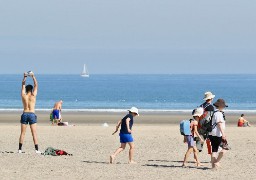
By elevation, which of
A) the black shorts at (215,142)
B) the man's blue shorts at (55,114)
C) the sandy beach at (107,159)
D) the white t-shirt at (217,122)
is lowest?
the sandy beach at (107,159)

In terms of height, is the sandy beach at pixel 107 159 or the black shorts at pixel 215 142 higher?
the black shorts at pixel 215 142

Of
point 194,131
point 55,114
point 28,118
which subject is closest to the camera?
point 194,131

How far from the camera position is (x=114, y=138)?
22.1 metres

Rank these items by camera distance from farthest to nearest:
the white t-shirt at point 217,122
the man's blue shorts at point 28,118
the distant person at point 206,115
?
the man's blue shorts at point 28,118
the distant person at point 206,115
the white t-shirt at point 217,122

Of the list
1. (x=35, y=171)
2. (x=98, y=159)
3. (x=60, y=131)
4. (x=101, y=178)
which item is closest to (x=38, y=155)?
(x=98, y=159)

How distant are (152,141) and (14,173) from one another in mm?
8205

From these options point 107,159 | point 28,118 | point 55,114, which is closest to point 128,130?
point 107,159

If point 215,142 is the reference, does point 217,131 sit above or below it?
above

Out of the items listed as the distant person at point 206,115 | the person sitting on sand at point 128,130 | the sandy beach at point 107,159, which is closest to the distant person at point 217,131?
the distant person at point 206,115

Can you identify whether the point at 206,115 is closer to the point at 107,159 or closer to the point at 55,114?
the point at 107,159

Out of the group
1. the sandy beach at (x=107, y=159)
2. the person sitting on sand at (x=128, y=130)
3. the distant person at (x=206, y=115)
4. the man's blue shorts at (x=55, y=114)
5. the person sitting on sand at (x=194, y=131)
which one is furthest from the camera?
the man's blue shorts at (x=55, y=114)

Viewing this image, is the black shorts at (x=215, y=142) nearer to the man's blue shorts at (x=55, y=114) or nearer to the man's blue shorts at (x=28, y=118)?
the man's blue shorts at (x=28, y=118)

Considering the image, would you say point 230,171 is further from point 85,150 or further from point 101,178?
point 85,150

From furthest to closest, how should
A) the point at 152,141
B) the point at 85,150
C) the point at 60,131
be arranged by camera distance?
the point at 60,131, the point at 152,141, the point at 85,150
